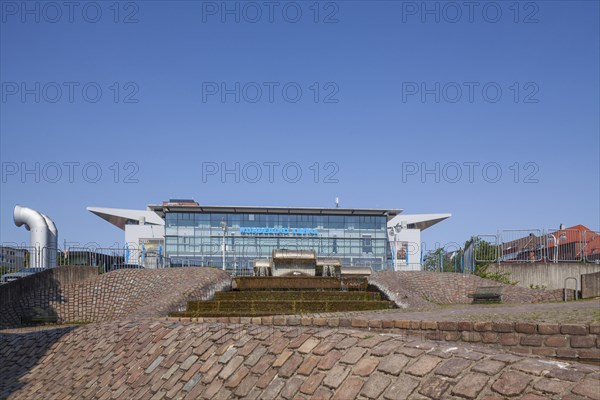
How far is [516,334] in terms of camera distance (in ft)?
25.0

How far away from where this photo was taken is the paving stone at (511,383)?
4203mm

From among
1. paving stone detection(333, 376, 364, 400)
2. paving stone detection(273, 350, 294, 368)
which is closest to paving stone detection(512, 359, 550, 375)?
paving stone detection(333, 376, 364, 400)

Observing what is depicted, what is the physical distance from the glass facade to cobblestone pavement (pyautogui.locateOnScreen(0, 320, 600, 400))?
58379 mm

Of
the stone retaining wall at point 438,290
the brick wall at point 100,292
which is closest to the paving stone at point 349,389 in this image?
the stone retaining wall at point 438,290

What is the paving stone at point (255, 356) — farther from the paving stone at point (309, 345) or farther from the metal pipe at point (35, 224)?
the metal pipe at point (35, 224)

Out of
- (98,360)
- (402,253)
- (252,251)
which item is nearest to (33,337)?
(98,360)

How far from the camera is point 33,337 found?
1112 cm

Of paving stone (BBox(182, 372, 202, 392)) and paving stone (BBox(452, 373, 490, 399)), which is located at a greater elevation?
paving stone (BBox(452, 373, 490, 399))

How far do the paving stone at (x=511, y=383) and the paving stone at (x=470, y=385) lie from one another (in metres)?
0.10

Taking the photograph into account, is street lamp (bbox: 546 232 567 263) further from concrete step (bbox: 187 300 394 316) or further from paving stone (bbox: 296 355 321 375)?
paving stone (bbox: 296 355 321 375)

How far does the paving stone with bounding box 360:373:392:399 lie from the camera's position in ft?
16.1

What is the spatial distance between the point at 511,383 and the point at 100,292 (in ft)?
55.8

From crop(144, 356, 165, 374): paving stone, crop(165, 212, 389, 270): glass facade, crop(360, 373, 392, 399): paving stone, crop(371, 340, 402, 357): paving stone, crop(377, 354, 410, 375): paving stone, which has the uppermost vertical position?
crop(371, 340, 402, 357): paving stone

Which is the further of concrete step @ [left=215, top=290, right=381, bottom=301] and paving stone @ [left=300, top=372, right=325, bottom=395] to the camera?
concrete step @ [left=215, top=290, right=381, bottom=301]
